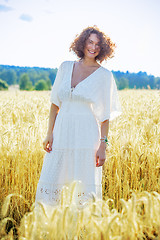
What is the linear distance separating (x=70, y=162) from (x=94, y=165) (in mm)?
190

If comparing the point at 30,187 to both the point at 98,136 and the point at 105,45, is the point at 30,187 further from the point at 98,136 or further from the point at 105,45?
the point at 105,45

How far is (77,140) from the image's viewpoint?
2119 mm

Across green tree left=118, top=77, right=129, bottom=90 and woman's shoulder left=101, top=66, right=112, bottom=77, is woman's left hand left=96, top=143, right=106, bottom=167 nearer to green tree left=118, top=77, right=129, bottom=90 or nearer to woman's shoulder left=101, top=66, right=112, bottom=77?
woman's shoulder left=101, top=66, right=112, bottom=77

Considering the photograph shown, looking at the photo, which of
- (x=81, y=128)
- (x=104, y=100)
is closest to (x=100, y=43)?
(x=104, y=100)

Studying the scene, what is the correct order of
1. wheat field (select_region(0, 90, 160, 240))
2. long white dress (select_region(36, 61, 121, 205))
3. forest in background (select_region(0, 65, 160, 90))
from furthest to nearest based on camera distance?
forest in background (select_region(0, 65, 160, 90)), long white dress (select_region(36, 61, 121, 205)), wheat field (select_region(0, 90, 160, 240))

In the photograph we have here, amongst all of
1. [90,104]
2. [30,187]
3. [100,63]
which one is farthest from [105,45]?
[30,187]

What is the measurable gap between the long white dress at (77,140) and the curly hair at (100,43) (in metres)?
0.19

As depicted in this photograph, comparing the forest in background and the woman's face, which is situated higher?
the forest in background

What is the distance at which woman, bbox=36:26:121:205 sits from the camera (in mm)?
2107

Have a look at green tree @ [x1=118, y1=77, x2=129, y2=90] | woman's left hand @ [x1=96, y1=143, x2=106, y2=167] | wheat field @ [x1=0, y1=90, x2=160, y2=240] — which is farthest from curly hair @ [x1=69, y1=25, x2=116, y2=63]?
green tree @ [x1=118, y1=77, x2=129, y2=90]

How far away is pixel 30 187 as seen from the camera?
8.53ft

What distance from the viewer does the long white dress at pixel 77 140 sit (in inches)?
82.7

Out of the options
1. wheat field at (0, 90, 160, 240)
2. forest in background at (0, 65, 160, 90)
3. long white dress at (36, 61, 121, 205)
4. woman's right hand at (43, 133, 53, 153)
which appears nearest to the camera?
wheat field at (0, 90, 160, 240)

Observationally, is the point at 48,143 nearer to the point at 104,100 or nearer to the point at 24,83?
the point at 104,100
